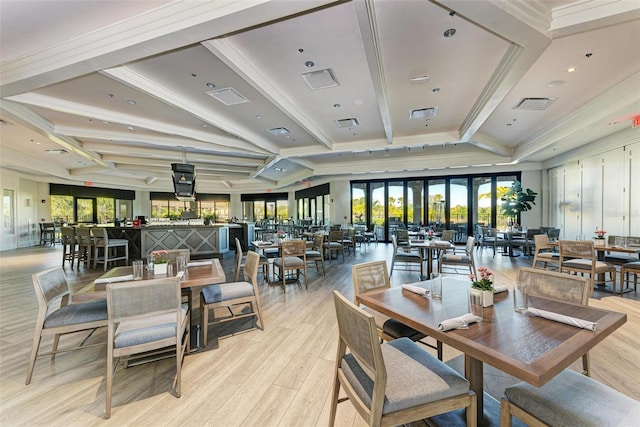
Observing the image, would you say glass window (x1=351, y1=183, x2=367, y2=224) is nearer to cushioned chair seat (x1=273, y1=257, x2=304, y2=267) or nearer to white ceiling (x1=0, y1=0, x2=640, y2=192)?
white ceiling (x1=0, y1=0, x2=640, y2=192)

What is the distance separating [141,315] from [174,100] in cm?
396

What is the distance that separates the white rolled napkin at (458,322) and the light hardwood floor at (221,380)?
0.97 meters

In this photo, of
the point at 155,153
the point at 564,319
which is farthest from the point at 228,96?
the point at 564,319

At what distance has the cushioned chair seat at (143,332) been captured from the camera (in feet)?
6.52

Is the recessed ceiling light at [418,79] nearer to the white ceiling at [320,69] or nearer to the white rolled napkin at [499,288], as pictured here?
the white ceiling at [320,69]

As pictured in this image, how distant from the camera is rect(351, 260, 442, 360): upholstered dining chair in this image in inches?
78.6

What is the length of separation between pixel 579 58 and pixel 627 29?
585 millimetres

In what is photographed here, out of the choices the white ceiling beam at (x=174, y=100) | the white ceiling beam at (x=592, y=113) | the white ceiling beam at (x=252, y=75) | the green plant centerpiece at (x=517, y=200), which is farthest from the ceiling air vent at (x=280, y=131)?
the green plant centerpiece at (x=517, y=200)

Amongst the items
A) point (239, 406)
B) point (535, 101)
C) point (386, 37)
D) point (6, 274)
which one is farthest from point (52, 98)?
point (535, 101)

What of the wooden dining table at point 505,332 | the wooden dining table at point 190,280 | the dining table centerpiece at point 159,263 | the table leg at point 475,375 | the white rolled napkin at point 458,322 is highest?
the dining table centerpiece at point 159,263

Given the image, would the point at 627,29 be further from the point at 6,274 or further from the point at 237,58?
the point at 6,274

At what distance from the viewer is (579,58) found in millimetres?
3566

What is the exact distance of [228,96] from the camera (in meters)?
4.70

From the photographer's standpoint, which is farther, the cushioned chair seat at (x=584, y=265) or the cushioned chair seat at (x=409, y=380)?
the cushioned chair seat at (x=584, y=265)
